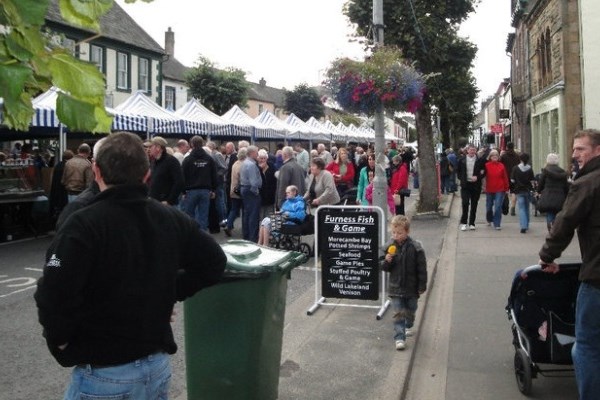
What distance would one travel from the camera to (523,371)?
473 cm

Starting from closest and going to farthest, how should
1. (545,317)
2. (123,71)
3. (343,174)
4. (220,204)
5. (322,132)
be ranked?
(545,317)
(220,204)
(343,174)
(322,132)
(123,71)

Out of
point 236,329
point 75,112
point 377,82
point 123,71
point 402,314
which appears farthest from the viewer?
point 123,71

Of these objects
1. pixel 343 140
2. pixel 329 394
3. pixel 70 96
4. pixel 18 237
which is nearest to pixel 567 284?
pixel 329 394

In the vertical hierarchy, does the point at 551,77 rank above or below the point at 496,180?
above

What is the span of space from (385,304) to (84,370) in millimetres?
4938

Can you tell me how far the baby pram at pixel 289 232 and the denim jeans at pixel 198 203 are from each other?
5.55 feet

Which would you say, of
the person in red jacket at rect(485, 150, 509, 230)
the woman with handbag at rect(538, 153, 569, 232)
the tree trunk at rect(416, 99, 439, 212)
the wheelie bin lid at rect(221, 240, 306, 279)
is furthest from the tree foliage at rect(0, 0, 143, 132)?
the tree trunk at rect(416, 99, 439, 212)

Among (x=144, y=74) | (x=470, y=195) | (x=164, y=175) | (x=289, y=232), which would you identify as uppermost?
(x=144, y=74)

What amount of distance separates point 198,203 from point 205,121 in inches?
279

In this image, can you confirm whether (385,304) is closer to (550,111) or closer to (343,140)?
(550,111)

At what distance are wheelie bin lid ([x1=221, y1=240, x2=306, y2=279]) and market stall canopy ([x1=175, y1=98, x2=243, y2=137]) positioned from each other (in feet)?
44.9

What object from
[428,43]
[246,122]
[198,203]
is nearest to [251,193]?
[198,203]

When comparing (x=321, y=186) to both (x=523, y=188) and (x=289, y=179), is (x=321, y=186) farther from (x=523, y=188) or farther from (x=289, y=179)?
(x=523, y=188)

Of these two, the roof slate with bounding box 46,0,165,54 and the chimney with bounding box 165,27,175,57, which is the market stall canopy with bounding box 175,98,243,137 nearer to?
the roof slate with bounding box 46,0,165,54
